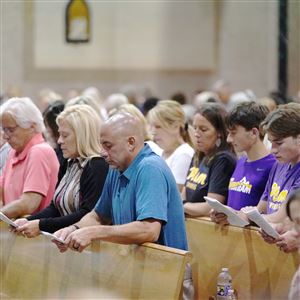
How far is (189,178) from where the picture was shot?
632 cm

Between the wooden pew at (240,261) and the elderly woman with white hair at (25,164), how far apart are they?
1.17 meters

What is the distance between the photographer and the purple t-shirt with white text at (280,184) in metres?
5.01

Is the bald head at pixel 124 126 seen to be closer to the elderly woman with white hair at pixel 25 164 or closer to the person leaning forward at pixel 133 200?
the person leaning forward at pixel 133 200

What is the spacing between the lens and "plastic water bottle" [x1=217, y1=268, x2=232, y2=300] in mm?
4855

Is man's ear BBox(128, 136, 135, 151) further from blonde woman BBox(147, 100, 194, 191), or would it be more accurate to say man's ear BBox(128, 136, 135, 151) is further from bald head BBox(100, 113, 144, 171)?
blonde woman BBox(147, 100, 194, 191)

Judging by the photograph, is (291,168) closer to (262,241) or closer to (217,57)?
(262,241)

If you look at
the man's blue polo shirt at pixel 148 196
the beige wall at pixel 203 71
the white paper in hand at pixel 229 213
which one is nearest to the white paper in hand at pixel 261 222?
the white paper in hand at pixel 229 213

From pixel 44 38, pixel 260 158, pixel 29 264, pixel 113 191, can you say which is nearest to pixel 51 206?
pixel 29 264

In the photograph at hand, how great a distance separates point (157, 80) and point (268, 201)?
10640 mm

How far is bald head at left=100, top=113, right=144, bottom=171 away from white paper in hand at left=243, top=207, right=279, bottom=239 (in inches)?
27.7

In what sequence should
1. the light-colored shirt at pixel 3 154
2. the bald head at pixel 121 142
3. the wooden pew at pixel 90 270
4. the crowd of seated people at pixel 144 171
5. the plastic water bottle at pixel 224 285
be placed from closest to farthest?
the wooden pew at pixel 90 270, the crowd of seated people at pixel 144 171, the bald head at pixel 121 142, the plastic water bottle at pixel 224 285, the light-colored shirt at pixel 3 154

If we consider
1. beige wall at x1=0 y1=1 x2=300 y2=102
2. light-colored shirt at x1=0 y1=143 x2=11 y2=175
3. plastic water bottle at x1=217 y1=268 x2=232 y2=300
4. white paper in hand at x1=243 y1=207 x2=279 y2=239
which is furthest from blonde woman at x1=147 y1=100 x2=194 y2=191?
beige wall at x1=0 y1=1 x2=300 y2=102

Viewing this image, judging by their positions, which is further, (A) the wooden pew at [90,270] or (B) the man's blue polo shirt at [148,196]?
(B) the man's blue polo shirt at [148,196]

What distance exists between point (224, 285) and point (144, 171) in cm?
83
